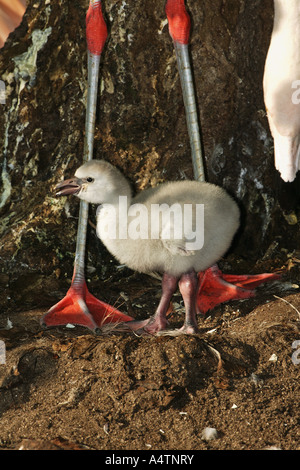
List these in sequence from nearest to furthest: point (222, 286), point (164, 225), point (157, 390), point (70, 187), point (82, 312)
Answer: point (157, 390)
point (164, 225)
point (70, 187)
point (82, 312)
point (222, 286)

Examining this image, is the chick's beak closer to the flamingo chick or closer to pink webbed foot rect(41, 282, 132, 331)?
the flamingo chick

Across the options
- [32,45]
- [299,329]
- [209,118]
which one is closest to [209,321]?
[299,329]

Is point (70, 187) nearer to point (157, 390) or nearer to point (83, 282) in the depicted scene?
point (83, 282)

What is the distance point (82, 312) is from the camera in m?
2.42

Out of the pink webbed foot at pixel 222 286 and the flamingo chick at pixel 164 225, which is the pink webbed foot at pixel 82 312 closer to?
the flamingo chick at pixel 164 225

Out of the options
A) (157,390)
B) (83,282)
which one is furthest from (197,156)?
(157,390)

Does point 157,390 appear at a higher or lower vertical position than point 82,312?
lower

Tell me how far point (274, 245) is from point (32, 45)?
4.96 ft

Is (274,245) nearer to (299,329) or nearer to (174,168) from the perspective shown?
(174,168)

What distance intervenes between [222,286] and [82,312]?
0.60 m

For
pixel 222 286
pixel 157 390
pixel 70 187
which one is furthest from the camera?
pixel 222 286

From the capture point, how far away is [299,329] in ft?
6.88

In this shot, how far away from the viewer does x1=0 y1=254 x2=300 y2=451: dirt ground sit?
1633mm

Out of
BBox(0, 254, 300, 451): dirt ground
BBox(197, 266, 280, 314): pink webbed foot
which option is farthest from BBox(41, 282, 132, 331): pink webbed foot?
BBox(197, 266, 280, 314): pink webbed foot
